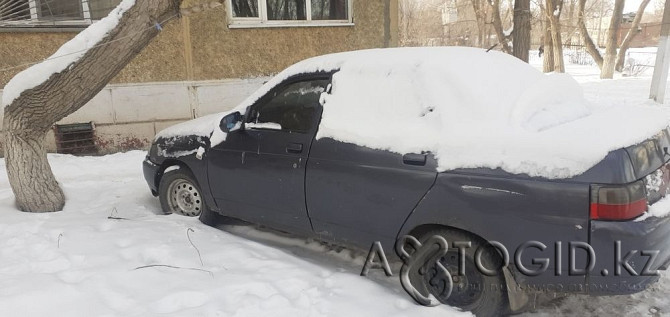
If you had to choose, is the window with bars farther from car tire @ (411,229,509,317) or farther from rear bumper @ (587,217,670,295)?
rear bumper @ (587,217,670,295)

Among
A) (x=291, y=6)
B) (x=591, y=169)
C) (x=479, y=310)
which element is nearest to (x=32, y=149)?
(x=479, y=310)

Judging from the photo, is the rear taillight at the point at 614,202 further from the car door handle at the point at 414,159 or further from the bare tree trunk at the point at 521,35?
the bare tree trunk at the point at 521,35

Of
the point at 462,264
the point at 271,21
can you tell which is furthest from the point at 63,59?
the point at 271,21

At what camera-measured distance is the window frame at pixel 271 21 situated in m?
8.56

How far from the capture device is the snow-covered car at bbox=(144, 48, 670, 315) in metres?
2.60

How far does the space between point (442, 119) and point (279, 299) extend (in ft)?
4.88

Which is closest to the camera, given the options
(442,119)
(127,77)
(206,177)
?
(442,119)

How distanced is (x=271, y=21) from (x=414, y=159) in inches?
256

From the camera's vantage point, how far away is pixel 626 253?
2.56m

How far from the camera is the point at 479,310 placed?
2992mm

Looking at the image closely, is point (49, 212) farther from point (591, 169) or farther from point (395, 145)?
point (591, 169)

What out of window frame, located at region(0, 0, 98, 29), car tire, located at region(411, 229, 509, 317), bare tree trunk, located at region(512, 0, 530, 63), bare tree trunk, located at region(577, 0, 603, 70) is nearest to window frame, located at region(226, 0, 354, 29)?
window frame, located at region(0, 0, 98, 29)

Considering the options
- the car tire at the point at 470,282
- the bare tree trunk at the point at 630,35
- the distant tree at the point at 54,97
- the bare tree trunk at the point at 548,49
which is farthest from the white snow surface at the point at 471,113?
the bare tree trunk at the point at 630,35

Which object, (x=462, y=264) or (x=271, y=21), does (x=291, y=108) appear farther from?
(x=271, y=21)
